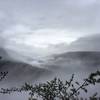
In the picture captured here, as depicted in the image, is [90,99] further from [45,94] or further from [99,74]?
[45,94]

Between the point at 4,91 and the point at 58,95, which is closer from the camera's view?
the point at 58,95

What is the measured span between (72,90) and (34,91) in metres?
1.42

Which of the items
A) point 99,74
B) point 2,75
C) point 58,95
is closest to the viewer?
point 99,74

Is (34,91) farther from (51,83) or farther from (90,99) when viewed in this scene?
(90,99)

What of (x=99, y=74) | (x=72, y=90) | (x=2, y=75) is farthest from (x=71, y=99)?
(x=2, y=75)

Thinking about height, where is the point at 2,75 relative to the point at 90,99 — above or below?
above

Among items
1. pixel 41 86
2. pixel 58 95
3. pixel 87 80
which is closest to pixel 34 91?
pixel 41 86

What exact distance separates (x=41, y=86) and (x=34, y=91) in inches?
11.0

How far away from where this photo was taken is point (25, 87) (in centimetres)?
1084

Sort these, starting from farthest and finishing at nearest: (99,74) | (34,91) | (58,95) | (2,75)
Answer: (2,75) < (34,91) < (58,95) < (99,74)

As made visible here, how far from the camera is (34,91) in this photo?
10750 mm

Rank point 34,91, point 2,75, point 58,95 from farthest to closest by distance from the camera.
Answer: point 2,75
point 34,91
point 58,95

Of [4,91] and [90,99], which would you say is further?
[4,91]

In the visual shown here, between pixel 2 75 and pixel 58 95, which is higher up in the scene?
pixel 2 75
